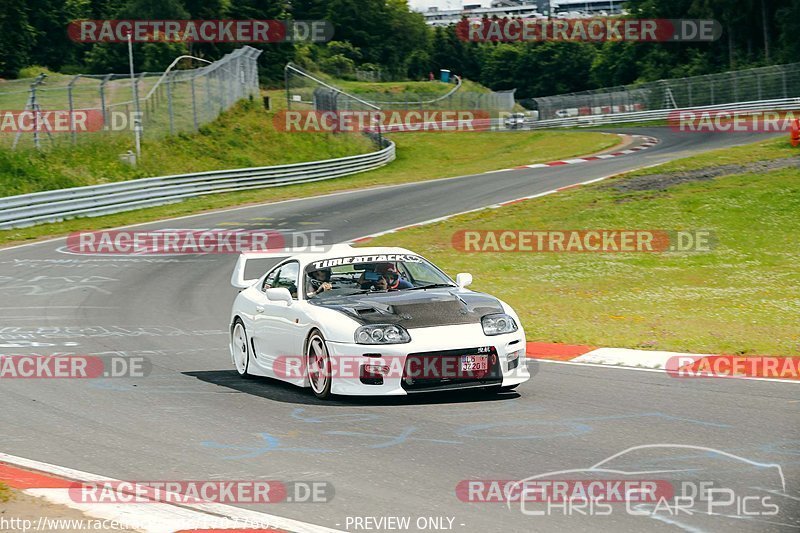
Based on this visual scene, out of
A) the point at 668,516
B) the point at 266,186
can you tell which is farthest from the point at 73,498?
the point at 266,186

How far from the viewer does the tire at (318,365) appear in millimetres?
9273

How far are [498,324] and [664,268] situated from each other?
37.1 ft

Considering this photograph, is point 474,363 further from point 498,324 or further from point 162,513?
point 162,513

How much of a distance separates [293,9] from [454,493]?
453 feet

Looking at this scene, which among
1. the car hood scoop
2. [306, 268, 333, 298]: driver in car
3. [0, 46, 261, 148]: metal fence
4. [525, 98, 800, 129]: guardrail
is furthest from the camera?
[525, 98, 800, 129]: guardrail

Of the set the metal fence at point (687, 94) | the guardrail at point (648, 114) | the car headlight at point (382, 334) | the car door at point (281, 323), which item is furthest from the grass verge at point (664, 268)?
the metal fence at point (687, 94)

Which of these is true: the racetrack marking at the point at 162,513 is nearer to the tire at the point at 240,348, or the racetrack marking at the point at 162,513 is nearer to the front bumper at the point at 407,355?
the front bumper at the point at 407,355

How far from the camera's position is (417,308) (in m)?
9.35

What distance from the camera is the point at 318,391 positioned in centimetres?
948

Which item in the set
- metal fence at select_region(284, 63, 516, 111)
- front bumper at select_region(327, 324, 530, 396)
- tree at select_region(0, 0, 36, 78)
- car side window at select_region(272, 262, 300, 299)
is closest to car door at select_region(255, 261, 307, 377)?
car side window at select_region(272, 262, 300, 299)

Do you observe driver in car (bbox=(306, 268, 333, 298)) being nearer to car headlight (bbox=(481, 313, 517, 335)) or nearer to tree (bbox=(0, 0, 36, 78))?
car headlight (bbox=(481, 313, 517, 335))

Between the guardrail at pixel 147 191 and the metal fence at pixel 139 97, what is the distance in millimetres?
3958

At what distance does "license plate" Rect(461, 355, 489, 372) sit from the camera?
898 cm

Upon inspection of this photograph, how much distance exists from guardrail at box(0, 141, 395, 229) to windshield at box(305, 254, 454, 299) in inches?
763
